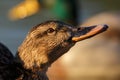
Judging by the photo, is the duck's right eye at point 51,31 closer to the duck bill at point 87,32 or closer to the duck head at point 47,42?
the duck head at point 47,42

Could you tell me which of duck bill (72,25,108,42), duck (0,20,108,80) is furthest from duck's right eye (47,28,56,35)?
duck bill (72,25,108,42)

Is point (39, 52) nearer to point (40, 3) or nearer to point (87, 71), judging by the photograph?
point (87, 71)

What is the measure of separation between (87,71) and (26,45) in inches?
134

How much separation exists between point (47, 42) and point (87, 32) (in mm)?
332

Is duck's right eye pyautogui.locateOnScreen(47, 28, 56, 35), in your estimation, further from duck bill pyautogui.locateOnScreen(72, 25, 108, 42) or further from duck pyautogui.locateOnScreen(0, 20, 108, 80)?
duck bill pyautogui.locateOnScreen(72, 25, 108, 42)

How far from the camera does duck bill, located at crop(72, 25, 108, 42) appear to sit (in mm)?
4656

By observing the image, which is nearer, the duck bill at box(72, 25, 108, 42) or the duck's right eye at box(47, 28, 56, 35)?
the duck bill at box(72, 25, 108, 42)

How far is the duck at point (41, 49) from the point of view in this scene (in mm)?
4785

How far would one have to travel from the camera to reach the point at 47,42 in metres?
4.93

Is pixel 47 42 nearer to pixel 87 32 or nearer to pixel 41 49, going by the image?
pixel 41 49

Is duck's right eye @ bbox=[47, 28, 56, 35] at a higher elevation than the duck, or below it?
higher

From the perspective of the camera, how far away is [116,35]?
880 centimetres

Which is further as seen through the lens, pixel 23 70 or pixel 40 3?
pixel 40 3

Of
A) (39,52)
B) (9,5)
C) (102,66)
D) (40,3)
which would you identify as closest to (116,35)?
(102,66)
